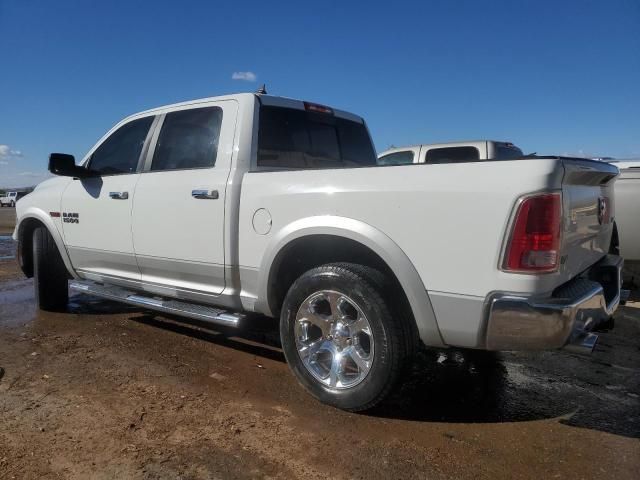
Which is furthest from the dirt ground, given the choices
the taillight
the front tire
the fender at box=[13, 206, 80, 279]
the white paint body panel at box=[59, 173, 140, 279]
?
the taillight

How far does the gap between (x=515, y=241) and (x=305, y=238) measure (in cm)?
127

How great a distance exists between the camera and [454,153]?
30.2ft

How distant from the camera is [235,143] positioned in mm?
3676

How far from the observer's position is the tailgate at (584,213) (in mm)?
2553

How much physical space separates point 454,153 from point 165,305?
6706 mm

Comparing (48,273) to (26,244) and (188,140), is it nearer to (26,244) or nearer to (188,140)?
(26,244)

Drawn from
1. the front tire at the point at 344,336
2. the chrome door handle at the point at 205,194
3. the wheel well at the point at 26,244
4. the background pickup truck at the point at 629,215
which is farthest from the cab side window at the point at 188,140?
the background pickup truck at the point at 629,215

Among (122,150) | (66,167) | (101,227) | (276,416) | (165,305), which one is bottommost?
(276,416)

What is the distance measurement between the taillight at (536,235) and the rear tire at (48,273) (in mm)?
4587

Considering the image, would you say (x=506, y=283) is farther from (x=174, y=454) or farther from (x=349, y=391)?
(x=174, y=454)

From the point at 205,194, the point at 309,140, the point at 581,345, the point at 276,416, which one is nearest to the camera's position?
the point at 581,345

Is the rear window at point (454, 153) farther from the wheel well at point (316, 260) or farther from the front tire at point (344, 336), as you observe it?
the front tire at point (344, 336)

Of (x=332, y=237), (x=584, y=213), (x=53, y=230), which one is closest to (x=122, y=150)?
(x=53, y=230)

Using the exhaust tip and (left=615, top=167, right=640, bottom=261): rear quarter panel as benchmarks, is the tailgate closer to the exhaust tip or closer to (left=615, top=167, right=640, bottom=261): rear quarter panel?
the exhaust tip
